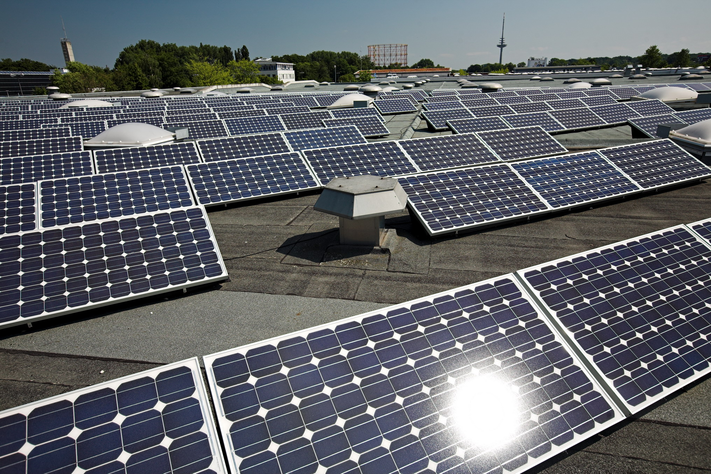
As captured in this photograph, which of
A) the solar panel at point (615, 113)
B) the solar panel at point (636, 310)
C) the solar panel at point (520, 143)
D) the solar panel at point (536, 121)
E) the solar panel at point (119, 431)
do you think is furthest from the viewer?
the solar panel at point (615, 113)

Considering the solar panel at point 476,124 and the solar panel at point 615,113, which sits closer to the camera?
the solar panel at point 476,124

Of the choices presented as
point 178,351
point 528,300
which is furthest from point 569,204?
point 178,351

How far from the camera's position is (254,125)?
3291cm

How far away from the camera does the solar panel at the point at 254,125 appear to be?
104 feet

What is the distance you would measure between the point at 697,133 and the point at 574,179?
11112 millimetres

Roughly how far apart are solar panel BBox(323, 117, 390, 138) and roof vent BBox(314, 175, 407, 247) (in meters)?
19.3

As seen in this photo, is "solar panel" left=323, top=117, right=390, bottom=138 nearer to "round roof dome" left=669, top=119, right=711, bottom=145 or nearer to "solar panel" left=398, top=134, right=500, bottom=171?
"solar panel" left=398, top=134, right=500, bottom=171

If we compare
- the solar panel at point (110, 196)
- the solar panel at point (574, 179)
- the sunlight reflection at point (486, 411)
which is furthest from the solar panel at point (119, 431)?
the solar panel at point (574, 179)

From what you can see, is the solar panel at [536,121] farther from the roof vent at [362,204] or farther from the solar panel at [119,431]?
the solar panel at [119,431]

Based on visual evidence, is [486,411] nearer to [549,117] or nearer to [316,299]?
[316,299]

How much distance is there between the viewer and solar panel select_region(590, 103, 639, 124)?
33688 millimetres

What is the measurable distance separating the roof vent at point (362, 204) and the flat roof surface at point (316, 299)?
0.54 m

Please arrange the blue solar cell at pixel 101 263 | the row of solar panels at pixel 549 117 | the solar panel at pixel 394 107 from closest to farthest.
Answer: the blue solar cell at pixel 101 263
the row of solar panels at pixel 549 117
the solar panel at pixel 394 107

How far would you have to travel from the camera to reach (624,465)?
19.6 ft
